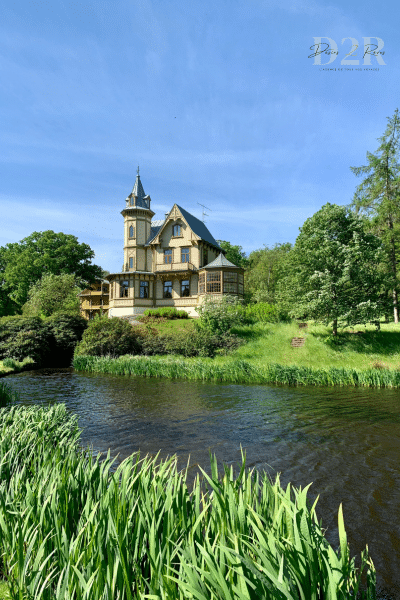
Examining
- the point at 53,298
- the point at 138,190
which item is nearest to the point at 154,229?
the point at 138,190

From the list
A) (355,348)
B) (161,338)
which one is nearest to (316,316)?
(355,348)

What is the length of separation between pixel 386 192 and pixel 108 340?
2516cm

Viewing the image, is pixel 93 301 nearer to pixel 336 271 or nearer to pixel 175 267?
pixel 175 267

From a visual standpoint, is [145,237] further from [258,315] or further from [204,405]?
[204,405]

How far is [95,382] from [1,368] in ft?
22.1

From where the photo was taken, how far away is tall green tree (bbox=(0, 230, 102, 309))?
48.5 metres

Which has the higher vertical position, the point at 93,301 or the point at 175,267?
the point at 175,267

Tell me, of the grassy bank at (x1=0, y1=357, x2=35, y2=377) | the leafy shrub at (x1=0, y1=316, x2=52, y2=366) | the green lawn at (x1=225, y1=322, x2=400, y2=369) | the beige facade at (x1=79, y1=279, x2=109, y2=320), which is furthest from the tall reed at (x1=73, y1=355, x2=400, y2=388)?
the beige facade at (x1=79, y1=279, x2=109, y2=320)

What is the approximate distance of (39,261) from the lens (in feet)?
159

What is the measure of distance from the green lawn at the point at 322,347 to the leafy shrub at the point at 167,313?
29.0 ft

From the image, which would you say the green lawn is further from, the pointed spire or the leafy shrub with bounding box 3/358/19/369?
the pointed spire

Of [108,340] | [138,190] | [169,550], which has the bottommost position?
[169,550]

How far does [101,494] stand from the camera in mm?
3205

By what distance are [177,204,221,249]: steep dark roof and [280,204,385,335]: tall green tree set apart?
52.6ft
